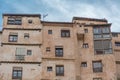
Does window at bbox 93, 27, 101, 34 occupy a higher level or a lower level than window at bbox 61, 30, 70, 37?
higher

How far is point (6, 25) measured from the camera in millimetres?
56219

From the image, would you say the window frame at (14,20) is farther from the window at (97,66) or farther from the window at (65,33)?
the window at (97,66)

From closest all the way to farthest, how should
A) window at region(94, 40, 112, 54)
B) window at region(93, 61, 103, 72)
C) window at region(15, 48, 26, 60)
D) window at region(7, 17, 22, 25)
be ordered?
window at region(15, 48, 26, 60) < window at region(93, 61, 103, 72) < window at region(94, 40, 112, 54) < window at region(7, 17, 22, 25)

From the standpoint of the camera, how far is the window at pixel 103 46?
2200 inches

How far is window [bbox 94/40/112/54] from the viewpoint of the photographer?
5588 cm

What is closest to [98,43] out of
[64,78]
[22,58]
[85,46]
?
[85,46]

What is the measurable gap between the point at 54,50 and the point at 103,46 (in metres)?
9.47

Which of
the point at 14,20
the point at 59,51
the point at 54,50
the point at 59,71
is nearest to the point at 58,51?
the point at 59,51

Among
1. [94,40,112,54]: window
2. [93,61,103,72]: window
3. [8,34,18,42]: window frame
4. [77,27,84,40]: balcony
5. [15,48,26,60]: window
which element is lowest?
[93,61,103,72]: window

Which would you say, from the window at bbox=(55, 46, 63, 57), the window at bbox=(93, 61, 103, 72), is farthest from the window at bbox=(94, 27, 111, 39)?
the window at bbox=(55, 46, 63, 57)

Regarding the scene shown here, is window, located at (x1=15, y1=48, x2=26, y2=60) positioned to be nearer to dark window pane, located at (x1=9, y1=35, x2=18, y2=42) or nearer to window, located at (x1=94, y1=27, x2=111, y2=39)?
dark window pane, located at (x1=9, y1=35, x2=18, y2=42)

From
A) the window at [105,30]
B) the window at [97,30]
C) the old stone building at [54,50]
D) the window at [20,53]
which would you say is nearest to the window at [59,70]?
the old stone building at [54,50]

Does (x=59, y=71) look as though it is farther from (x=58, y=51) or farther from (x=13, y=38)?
(x=13, y=38)

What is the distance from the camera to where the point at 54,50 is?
5541cm
